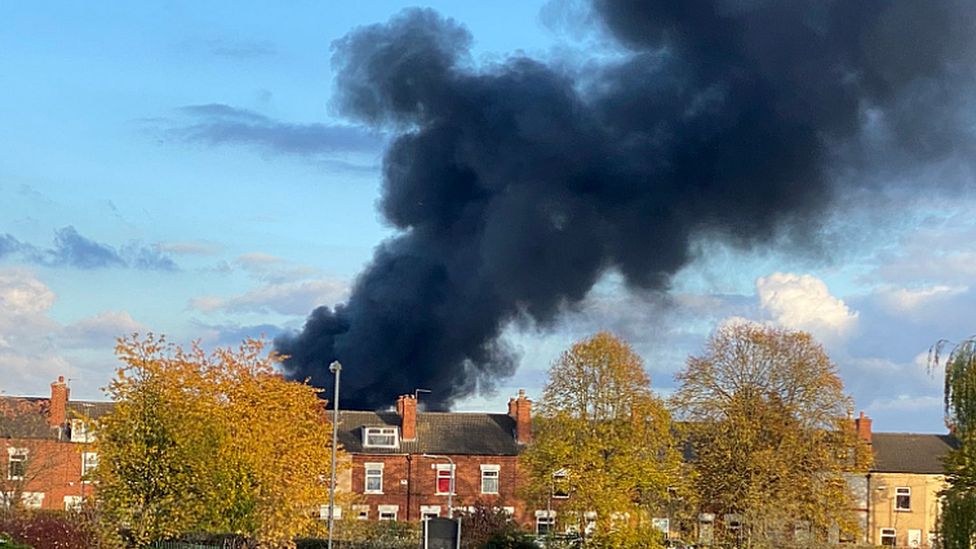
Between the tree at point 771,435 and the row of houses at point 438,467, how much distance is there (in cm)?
973

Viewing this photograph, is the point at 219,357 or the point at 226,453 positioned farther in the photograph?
the point at 219,357

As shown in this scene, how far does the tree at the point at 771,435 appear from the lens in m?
68.6

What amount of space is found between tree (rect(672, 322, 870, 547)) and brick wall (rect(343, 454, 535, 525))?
46.6ft

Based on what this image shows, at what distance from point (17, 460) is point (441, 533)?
41.3 metres

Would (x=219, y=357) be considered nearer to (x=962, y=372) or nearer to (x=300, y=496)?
(x=300, y=496)

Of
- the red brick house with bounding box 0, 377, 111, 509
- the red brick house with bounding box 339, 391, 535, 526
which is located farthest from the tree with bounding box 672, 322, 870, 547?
the red brick house with bounding box 0, 377, 111, 509

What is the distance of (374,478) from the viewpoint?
82.1 m

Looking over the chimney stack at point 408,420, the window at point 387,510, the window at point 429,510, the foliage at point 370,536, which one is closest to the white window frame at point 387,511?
the window at point 387,510

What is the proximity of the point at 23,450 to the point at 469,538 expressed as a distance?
26922 millimetres

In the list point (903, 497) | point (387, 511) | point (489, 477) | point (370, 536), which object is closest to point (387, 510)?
point (387, 511)

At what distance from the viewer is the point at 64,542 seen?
43.6 m

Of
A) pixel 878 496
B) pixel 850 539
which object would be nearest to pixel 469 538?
pixel 850 539

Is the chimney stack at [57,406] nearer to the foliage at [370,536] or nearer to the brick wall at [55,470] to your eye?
the brick wall at [55,470]

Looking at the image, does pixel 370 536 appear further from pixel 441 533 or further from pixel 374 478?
pixel 441 533
